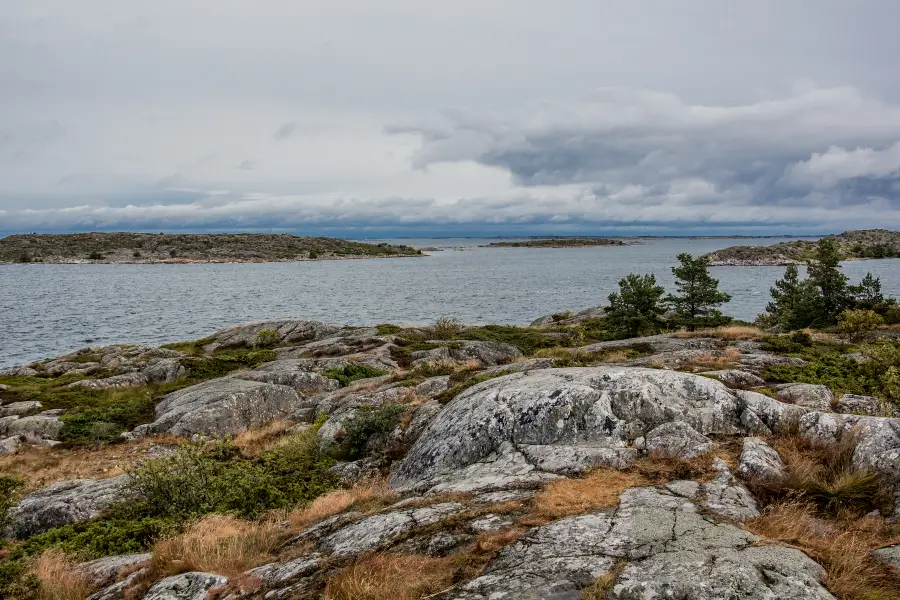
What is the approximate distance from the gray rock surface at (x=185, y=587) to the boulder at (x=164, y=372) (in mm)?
32352

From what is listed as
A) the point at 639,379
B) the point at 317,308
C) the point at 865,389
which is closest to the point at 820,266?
the point at 865,389

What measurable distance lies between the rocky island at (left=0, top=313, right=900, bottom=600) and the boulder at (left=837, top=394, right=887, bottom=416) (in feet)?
0.33

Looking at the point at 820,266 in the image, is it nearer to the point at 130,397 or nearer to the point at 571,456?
the point at 571,456

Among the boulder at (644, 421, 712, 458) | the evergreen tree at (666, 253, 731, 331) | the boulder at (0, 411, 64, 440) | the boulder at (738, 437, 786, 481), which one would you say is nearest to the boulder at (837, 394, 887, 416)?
the boulder at (738, 437, 786, 481)

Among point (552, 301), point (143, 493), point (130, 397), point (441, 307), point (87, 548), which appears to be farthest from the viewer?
point (552, 301)

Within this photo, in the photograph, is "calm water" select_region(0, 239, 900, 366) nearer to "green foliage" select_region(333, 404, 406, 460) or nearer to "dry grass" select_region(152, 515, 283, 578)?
"green foliage" select_region(333, 404, 406, 460)

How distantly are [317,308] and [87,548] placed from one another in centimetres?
8290

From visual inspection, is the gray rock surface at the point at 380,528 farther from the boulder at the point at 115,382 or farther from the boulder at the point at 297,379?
the boulder at the point at 115,382

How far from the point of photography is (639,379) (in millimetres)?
13836

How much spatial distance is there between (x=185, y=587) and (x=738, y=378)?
678 inches

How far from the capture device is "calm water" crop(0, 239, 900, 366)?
7100 centimetres

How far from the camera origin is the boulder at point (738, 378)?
16797mm

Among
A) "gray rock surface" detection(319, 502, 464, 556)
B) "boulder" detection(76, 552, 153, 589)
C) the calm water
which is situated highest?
"gray rock surface" detection(319, 502, 464, 556)

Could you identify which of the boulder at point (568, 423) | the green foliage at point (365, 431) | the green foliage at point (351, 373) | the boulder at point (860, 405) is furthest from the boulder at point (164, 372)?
the boulder at point (860, 405)
